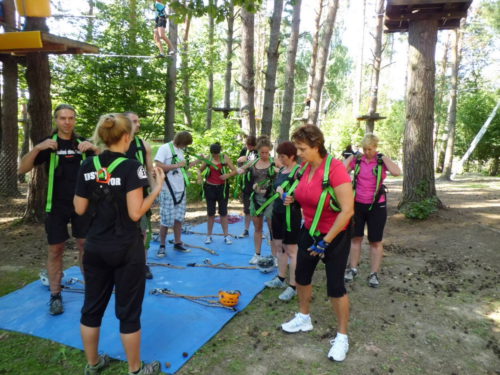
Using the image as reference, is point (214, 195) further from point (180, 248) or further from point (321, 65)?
point (321, 65)

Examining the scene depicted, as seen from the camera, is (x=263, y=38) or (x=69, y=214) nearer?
(x=69, y=214)

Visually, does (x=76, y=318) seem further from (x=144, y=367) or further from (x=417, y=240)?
(x=417, y=240)

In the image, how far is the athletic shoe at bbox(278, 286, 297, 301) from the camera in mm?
4062

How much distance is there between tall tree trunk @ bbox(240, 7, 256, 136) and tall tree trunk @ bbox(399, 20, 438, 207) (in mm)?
4271

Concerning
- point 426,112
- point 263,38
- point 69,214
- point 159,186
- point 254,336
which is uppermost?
point 263,38

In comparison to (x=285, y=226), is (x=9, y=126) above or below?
above

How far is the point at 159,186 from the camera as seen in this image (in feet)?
7.85

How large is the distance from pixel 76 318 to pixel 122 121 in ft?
7.48

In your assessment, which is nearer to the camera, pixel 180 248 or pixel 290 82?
pixel 180 248

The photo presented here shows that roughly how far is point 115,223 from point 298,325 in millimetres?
2031

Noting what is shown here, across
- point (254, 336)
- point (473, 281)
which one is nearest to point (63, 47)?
point (254, 336)

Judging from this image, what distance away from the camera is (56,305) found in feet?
11.7

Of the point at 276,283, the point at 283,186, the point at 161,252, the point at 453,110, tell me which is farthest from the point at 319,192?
the point at 453,110

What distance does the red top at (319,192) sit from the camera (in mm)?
2703
